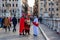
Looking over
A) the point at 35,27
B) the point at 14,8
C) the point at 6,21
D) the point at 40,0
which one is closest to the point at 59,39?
the point at 35,27

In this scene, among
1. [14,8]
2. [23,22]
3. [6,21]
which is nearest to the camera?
[23,22]

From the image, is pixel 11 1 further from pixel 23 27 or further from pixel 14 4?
pixel 23 27

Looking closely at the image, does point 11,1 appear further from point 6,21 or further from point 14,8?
point 6,21

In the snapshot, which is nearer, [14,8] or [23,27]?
[23,27]

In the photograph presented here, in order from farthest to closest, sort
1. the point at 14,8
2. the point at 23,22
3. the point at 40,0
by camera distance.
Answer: the point at 40,0 → the point at 14,8 → the point at 23,22

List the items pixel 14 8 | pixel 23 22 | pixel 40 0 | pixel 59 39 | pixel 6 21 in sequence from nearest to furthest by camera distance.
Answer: pixel 59 39 → pixel 23 22 → pixel 6 21 → pixel 14 8 → pixel 40 0

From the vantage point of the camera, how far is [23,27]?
26.1 m

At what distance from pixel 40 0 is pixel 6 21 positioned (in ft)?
400

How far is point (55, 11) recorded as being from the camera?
145750 millimetres

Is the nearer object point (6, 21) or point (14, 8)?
point (6, 21)

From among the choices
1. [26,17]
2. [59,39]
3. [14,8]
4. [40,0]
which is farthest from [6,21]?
[40,0]

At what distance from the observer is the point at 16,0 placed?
144 m

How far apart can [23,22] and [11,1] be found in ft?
386

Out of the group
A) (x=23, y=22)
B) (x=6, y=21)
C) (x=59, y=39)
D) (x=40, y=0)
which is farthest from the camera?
(x=40, y=0)
